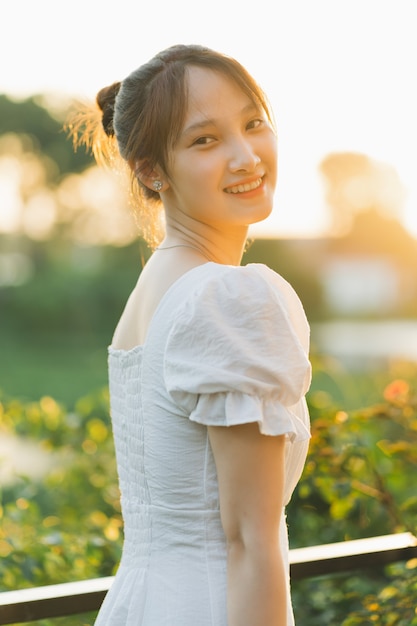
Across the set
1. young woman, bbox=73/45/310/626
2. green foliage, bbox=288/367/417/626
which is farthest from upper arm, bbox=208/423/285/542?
green foliage, bbox=288/367/417/626

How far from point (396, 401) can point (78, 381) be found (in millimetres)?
19678

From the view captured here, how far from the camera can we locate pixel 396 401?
1.95 metres

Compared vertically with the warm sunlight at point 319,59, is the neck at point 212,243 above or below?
below

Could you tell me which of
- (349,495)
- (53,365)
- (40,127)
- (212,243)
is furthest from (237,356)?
(40,127)

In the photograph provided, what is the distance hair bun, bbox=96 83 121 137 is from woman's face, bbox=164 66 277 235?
279 millimetres

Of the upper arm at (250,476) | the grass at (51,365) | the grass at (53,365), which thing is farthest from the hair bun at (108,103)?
the grass at (51,365)

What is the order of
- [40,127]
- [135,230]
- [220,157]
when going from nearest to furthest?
[220,157]
[135,230]
[40,127]

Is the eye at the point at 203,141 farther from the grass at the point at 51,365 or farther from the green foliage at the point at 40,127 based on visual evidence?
the green foliage at the point at 40,127

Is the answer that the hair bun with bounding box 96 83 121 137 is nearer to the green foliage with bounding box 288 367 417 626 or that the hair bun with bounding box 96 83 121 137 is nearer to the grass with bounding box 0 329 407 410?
the green foliage with bounding box 288 367 417 626

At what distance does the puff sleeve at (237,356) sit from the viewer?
0.90 meters

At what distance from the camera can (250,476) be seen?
2.96ft

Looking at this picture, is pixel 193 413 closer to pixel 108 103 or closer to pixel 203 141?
pixel 203 141

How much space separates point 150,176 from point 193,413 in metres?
0.36


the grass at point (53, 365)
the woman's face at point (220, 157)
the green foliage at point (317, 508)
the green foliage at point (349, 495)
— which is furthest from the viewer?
the grass at point (53, 365)
